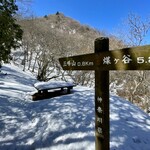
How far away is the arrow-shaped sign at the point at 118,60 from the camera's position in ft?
7.11

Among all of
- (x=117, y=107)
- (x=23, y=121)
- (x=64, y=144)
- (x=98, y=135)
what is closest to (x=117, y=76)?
(x=117, y=107)

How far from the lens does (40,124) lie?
6289 mm

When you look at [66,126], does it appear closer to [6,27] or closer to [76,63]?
[76,63]

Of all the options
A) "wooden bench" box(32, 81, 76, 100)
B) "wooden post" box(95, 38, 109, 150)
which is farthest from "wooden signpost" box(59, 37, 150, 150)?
"wooden bench" box(32, 81, 76, 100)

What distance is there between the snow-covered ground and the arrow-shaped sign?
2327mm

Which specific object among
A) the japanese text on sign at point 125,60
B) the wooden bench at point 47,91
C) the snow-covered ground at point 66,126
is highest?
the japanese text on sign at point 125,60

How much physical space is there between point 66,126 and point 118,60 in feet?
12.1

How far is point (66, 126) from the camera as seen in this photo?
5.68 meters

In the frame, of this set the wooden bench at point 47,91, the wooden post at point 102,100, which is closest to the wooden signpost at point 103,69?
the wooden post at point 102,100

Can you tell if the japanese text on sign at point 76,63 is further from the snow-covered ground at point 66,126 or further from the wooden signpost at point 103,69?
the snow-covered ground at point 66,126

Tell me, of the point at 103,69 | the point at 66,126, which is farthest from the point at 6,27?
the point at 103,69

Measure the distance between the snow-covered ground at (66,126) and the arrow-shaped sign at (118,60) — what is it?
233 centimetres

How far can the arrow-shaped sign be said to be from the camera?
85.3 inches

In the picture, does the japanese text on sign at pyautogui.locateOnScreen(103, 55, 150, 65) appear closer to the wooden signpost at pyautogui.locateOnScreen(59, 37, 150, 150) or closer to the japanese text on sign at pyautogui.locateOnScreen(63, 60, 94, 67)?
the wooden signpost at pyautogui.locateOnScreen(59, 37, 150, 150)
